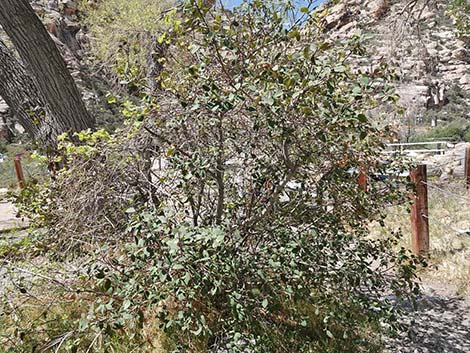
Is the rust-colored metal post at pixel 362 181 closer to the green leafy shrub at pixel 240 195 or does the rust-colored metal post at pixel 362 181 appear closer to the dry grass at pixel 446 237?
the green leafy shrub at pixel 240 195

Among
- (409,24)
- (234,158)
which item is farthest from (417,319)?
(409,24)

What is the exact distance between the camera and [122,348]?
7.54 ft

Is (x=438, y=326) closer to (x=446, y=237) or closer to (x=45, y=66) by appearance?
(x=446, y=237)

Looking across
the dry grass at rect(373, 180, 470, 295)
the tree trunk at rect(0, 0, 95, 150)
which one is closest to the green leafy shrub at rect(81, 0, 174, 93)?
the tree trunk at rect(0, 0, 95, 150)

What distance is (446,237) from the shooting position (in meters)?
4.22

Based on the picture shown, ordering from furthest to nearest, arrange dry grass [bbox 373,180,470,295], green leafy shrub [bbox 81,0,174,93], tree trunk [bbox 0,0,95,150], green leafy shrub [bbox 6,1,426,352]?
dry grass [bbox 373,180,470,295], tree trunk [bbox 0,0,95,150], green leafy shrub [bbox 81,0,174,93], green leafy shrub [bbox 6,1,426,352]

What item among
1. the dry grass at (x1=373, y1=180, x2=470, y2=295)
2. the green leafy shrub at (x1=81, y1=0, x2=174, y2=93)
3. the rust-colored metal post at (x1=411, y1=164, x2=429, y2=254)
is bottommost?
the dry grass at (x1=373, y1=180, x2=470, y2=295)

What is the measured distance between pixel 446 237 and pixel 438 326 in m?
1.84

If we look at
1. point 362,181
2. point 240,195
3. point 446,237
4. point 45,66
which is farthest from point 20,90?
point 446,237

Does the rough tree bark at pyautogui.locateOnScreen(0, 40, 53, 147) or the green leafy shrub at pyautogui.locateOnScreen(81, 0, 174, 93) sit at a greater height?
the green leafy shrub at pyautogui.locateOnScreen(81, 0, 174, 93)

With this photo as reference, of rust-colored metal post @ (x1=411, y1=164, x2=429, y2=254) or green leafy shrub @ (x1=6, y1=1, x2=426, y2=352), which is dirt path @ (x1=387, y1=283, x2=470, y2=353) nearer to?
green leafy shrub @ (x1=6, y1=1, x2=426, y2=352)

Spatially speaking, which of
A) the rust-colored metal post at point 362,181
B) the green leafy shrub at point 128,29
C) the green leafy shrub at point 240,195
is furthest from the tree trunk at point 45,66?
the rust-colored metal post at point 362,181

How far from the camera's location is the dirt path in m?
2.41

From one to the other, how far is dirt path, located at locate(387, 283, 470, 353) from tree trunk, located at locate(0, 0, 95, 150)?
111 inches
